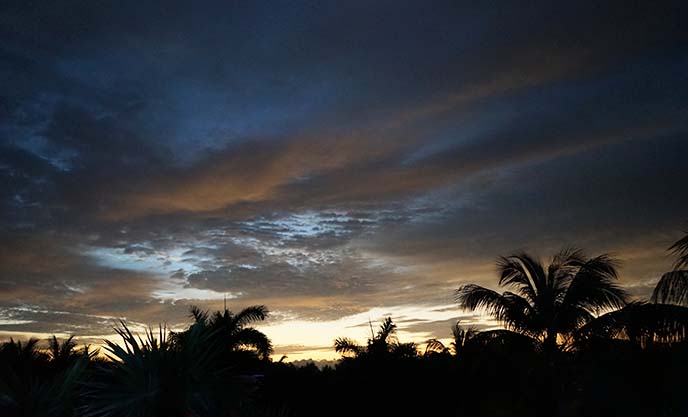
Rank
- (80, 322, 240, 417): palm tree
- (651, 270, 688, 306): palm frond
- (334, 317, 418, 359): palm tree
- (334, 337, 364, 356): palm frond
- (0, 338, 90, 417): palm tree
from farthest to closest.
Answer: (334, 337, 364, 356): palm frond → (334, 317, 418, 359): palm tree → (651, 270, 688, 306): palm frond → (0, 338, 90, 417): palm tree → (80, 322, 240, 417): palm tree

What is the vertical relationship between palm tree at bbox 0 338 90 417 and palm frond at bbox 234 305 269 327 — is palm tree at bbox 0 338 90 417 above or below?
below

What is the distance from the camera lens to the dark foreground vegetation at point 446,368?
858 cm

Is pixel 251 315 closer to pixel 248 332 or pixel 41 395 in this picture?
pixel 248 332

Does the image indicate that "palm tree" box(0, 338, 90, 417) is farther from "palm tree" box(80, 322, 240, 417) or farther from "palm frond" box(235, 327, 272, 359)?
"palm frond" box(235, 327, 272, 359)

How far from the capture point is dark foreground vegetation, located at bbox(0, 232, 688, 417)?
858cm

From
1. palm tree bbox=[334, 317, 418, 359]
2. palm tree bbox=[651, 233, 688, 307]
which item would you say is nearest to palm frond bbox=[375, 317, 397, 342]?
palm tree bbox=[334, 317, 418, 359]

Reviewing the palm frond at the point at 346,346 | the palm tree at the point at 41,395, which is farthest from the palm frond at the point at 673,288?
the palm frond at the point at 346,346

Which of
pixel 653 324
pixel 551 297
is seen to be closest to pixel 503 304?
pixel 551 297

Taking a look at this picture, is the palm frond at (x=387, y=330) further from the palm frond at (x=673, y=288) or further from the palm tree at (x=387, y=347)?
the palm frond at (x=673, y=288)

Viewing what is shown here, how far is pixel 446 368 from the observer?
20578 mm

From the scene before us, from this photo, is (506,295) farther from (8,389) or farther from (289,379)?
(8,389)

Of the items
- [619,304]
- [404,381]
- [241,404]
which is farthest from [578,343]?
[241,404]

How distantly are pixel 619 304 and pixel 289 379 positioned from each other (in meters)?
12.7

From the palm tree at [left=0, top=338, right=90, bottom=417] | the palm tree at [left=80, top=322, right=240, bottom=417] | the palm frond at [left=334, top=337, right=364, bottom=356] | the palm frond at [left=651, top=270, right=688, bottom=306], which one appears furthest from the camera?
the palm frond at [left=334, top=337, right=364, bottom=356]
